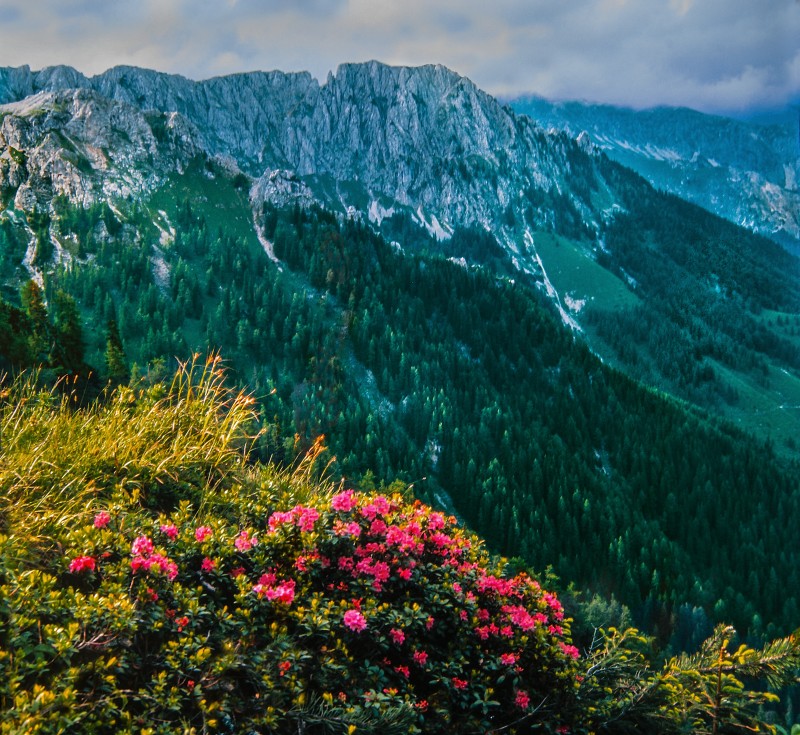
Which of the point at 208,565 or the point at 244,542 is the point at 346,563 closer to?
the point at 244,542

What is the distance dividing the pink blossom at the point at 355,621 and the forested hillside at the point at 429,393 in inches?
3598

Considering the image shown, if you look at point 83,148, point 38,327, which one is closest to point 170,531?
point 38,327

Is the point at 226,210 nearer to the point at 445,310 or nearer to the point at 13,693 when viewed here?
the point at 445,310

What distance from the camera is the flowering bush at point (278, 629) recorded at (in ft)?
15.7

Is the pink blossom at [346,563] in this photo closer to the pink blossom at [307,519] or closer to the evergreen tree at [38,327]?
the pink blossom at [307,519]

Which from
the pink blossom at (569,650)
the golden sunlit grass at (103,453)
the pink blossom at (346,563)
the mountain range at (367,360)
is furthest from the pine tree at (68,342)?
the pink blossom at (569,650)

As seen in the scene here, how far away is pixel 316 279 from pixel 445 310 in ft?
167

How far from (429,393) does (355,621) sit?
5805 inches

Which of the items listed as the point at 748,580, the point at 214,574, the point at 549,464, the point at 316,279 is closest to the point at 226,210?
the point at 316,279

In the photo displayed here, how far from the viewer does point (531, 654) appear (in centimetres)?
692

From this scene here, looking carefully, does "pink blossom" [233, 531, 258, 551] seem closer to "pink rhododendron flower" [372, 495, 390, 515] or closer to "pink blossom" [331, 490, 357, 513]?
"pink blossom" [331, 490, 357, 513]

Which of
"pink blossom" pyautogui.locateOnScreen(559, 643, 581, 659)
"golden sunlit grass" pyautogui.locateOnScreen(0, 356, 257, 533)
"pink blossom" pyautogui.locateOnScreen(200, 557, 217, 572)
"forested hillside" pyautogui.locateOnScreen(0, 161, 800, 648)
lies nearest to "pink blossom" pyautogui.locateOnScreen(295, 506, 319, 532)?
"pink blossom" pyautogui.locateOnScreen(200, 557, 217, 572)

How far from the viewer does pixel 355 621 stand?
19.3 feet

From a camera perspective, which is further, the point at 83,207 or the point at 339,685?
the point at 83,207
